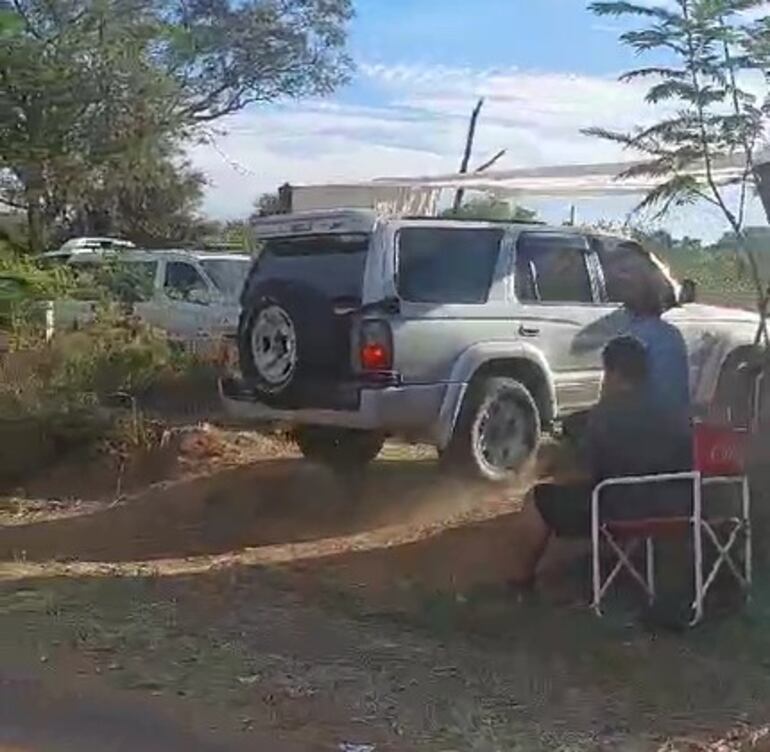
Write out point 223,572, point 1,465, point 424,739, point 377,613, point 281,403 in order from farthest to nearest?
point 1,465, point 281,403, point 223,572, point 377,613, point 424,739

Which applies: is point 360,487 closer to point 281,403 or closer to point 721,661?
point 281,403

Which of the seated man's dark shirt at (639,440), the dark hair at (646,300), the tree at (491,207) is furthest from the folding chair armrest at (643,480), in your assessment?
the tree at (491,207)

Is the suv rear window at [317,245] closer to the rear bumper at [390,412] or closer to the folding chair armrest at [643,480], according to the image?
the rear bumper at [390,412]

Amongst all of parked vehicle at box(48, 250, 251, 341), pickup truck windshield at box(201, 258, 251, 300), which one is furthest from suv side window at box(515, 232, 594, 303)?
pickup truck windshield at box(201, 258, 251, 300)

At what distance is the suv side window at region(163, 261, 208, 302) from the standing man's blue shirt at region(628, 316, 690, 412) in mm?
9172

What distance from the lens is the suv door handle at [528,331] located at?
9.60m

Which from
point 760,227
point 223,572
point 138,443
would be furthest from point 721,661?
point 138,443

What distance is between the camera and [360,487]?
9789 millimetres

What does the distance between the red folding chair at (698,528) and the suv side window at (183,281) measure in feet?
31.1

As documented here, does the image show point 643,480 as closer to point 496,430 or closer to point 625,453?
point 625,453

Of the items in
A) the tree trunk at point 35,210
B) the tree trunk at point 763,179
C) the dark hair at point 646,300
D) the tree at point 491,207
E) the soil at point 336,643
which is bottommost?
the soil at point 336,643

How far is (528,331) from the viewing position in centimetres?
964

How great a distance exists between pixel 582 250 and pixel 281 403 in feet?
7.92

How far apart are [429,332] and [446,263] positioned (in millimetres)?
599
